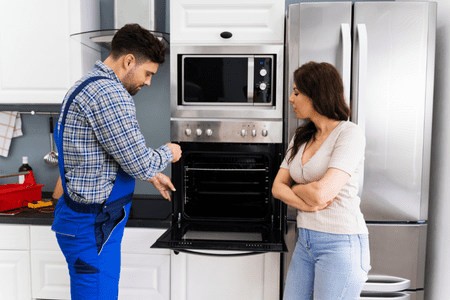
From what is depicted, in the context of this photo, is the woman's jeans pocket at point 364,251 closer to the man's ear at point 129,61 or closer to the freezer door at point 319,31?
the freezer door at point 319,31

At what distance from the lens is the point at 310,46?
1483 mm

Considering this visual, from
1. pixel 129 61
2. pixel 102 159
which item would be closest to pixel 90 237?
pixel 102 159

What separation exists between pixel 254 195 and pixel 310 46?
0.82 meters

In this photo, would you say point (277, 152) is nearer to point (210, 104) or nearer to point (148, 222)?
point (210, 104)

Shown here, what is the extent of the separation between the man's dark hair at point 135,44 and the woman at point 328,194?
1.88ft

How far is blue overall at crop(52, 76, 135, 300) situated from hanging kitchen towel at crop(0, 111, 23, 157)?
53.9 inches

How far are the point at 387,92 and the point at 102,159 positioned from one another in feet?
4.22

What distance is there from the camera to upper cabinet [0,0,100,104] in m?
1.83

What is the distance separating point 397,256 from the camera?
5.05 ft

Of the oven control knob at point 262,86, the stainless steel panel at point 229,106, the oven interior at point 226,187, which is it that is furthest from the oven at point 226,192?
the oven control knob at point 262,86

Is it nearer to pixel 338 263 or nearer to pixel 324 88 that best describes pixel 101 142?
pixel 324 88

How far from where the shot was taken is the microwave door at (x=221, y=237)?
1.38 m

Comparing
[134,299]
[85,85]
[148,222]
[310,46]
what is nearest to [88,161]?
[85,85]

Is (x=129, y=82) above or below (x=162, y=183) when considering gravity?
above
